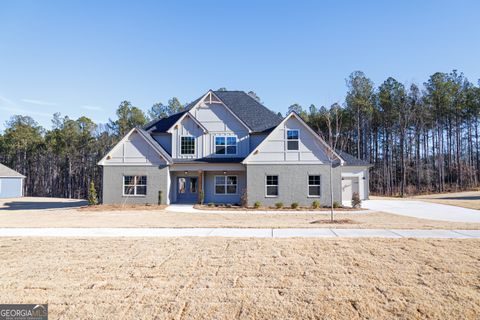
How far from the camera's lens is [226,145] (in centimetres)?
2361

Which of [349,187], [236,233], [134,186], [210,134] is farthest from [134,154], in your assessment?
[349,187]

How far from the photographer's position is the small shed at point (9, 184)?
116 ft

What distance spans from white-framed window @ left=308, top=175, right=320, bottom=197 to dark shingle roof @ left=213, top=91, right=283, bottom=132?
569cm

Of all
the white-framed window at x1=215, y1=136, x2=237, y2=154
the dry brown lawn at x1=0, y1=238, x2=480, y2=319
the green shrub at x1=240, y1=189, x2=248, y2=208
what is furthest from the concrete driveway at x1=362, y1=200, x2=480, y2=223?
the white-framed window at x1=215, y1=136, x2=237, y2=154

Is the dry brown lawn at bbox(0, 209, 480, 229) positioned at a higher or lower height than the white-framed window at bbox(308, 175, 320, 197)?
lower

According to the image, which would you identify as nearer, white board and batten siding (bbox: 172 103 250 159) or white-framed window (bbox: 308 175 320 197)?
white-framed window (bbox: 308 175 320 197)

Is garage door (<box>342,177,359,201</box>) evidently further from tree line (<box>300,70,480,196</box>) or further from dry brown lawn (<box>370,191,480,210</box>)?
tree line (<box>300,70,480,196</box>)

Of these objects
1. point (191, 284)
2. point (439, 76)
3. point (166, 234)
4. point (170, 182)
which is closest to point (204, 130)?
point (170, 182)

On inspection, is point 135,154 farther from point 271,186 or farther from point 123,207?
point 271,186

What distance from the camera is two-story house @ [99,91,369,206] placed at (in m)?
21.0

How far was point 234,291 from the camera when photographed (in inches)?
198

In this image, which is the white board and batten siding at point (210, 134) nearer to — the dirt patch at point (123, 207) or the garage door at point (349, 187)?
the dirt patch at point (123, 207)

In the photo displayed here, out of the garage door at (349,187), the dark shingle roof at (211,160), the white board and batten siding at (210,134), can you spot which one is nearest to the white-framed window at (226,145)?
the white board and batten siding at (210,134)

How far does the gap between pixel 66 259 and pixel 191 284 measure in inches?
139
